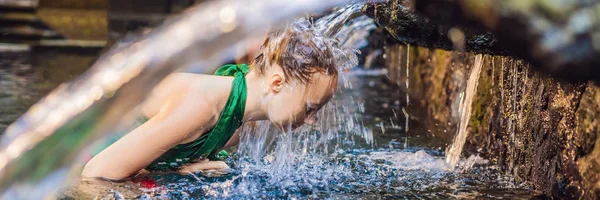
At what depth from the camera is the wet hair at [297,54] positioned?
10.3 feet

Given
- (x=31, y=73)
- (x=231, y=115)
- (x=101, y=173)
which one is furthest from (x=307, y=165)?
(x=31, y=73)

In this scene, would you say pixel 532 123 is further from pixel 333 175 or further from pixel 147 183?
pixel 147 183

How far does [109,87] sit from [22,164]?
1.04ft

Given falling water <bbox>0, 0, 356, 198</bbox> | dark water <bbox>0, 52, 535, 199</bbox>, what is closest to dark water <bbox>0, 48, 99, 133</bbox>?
dark water <bbox>0, 52, 535, 199</bbox>

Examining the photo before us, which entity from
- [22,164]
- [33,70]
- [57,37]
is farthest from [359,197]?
[57,37]

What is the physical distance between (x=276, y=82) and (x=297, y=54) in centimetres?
14

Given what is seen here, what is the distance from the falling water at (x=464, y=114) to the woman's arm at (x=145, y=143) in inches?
53.2

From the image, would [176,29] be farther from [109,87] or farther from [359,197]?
[359,197]

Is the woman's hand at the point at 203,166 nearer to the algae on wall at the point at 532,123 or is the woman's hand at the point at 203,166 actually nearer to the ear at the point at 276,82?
the ear at the point at 276,82

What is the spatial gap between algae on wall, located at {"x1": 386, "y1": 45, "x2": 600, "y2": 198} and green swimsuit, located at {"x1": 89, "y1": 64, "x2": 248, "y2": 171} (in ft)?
4.00

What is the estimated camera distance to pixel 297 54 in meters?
3.18

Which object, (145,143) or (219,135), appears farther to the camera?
(219,135)

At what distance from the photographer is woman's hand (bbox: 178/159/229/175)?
345cm

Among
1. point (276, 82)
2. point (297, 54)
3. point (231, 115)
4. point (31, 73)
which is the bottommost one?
point (231, 115)
